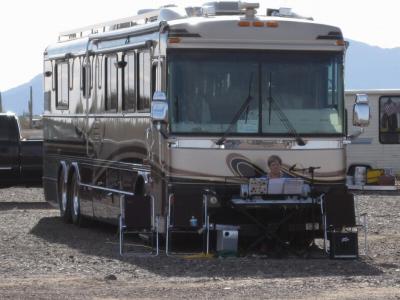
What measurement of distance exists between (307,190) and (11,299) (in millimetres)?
5126

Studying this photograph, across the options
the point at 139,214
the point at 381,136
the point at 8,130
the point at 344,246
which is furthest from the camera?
→ the point at 381,136

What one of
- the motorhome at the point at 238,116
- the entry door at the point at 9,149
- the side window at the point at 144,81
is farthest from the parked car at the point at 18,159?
the motorhome at the point at 238,116

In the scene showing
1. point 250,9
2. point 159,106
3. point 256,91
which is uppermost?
point 250,9

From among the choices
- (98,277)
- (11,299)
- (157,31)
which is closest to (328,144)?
(157,31)

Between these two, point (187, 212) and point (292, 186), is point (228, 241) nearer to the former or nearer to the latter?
point (187, 212)

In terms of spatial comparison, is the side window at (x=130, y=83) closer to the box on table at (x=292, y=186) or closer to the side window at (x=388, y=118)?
the box on table at (x=292, y=186)

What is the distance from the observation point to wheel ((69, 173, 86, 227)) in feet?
67.8

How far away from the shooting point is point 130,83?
17.4 metres

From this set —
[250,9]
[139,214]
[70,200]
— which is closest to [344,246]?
[139,214]

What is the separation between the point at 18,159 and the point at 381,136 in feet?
34.0

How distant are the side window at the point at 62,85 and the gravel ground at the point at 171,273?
315cm

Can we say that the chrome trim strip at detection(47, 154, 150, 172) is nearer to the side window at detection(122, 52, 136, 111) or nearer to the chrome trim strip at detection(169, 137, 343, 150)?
the side window at detection(122, 52, 136, 111)

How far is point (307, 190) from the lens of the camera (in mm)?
15672

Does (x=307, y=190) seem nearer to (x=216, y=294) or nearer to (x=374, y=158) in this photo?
(x=216, y=294)
